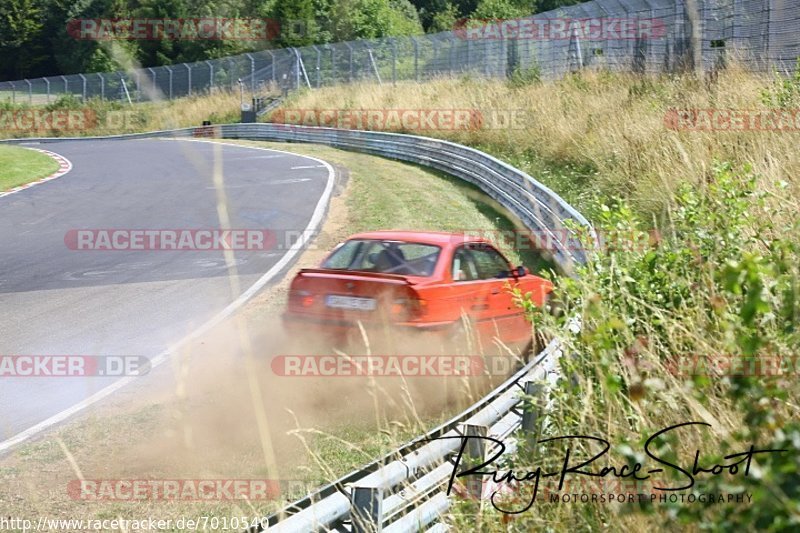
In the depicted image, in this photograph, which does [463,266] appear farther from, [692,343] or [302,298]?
[692,343]

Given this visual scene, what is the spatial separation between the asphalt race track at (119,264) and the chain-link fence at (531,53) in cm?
293

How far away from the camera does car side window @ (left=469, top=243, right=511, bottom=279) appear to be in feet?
32.3

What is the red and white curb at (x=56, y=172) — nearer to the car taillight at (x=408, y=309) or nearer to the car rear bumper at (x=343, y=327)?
the car rear bumper at (x=343, y=327)

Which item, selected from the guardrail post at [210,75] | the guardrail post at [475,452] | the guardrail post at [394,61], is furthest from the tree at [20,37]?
the guardrail post at [475,452]

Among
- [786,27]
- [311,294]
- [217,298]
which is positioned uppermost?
[786,27]

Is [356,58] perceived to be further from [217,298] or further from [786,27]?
[217,298]

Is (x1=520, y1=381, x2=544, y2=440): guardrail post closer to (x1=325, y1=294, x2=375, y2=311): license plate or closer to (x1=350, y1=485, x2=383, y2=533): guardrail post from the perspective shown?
(x1=350, y1=485, x2=383, y2=533): guardrail post

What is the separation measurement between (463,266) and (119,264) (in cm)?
725

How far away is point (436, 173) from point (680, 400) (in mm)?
21608

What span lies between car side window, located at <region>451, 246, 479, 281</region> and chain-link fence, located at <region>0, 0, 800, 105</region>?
3.52 metres

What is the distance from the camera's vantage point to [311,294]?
8.98m

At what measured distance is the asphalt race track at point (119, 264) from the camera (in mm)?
9984

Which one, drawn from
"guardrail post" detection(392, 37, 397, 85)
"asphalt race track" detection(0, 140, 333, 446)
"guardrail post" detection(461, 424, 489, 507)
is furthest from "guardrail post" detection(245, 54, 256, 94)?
"guardrail post" detection(461, 424, 489, 507)

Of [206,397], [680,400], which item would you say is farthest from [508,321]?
[680,400]
